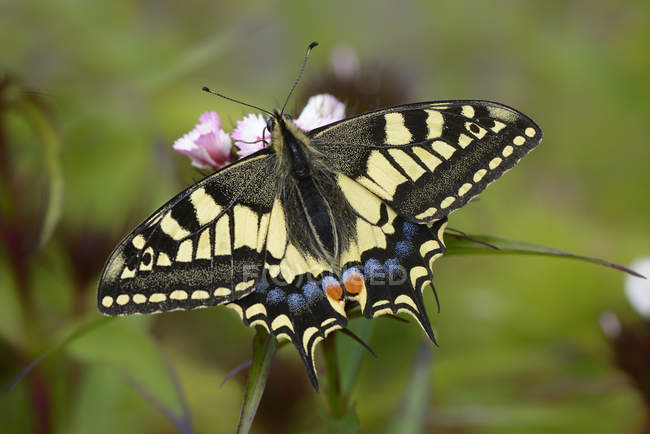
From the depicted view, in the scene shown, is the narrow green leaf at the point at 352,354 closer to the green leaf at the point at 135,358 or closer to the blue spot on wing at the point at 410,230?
the blue spot on wing at the point at 410,230

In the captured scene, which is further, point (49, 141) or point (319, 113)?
point (49, 141)

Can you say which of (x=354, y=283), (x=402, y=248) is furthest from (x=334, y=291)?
(x=402, y=248)

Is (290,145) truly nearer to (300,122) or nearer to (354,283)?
(300,122)

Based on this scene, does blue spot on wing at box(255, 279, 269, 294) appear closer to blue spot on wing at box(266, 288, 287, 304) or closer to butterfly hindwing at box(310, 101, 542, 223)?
blue spot on wing at box(266, 288, 287, 304)

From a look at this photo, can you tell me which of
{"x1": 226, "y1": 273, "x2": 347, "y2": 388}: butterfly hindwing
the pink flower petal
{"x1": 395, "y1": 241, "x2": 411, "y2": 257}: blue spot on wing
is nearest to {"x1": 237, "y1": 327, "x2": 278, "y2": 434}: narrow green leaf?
{"x1": 226, "y1": 273, "x2": 347, "y2": 388}: butterfly hindwing

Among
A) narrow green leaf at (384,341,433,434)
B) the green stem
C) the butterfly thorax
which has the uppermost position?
the butterfly thorax

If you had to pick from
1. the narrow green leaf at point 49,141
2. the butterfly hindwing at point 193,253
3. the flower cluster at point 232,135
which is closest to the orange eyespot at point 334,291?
the butterfly hindwing at point 193,253

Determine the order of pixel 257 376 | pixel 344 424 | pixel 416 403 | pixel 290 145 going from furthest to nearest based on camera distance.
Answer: pixel 416 403 < pixel 290 145 < pixel 344 424 < pixel 257 376
